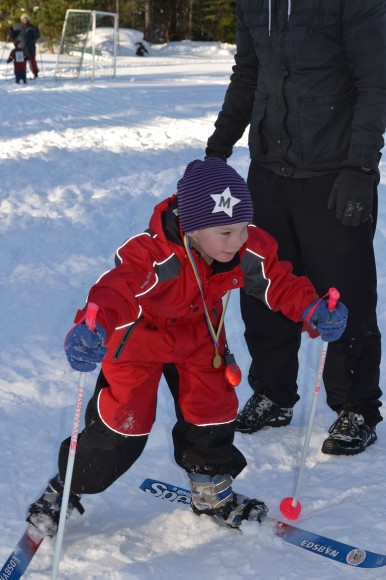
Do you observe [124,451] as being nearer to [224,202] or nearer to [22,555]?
[22,555]

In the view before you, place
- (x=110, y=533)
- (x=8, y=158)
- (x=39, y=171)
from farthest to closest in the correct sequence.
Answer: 1. (x=8, y=158)
2. (x=39, y=171)
3. (x=110, y=533)

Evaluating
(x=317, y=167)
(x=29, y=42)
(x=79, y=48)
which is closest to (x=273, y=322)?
(x=317, y=167)

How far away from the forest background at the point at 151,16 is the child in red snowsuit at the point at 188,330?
125 ft

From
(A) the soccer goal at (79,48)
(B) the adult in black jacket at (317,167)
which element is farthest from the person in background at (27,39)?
(B) the adult in black jacket at (317,167)

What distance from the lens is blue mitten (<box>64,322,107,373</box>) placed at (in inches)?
96.1

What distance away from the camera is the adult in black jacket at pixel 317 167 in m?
3.39

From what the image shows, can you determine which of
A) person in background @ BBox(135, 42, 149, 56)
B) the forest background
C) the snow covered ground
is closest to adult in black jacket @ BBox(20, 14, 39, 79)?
the snow covered ground

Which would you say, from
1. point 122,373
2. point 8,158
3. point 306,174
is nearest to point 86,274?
point 306,174

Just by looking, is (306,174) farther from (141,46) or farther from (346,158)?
(141,46)

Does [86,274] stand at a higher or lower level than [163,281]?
lower

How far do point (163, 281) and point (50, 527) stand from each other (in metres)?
1.07

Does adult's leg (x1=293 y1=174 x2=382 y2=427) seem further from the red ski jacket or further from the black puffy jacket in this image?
the red ski jacket

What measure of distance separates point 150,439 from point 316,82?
6.38 ft

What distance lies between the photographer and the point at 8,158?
10.6 metres
